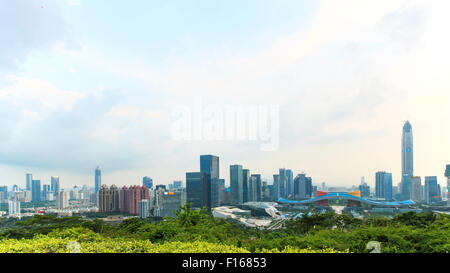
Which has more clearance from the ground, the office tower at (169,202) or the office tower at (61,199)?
the office tower at (61,199)

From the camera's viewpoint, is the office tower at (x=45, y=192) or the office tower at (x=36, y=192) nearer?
the office tower at (x=36, y=192)

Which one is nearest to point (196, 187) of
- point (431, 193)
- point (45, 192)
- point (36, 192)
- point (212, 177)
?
point (212, 177)

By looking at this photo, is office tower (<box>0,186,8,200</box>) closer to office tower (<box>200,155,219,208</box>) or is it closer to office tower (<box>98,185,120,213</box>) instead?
office tower (<box>98,185,120,213</box>)

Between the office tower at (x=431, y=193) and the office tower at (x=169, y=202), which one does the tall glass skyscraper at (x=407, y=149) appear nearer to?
the office tower at (x=431, y=193)

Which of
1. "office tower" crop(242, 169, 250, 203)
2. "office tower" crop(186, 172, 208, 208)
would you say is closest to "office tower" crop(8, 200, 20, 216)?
"office tower" crop(186, 172, 208, 208)

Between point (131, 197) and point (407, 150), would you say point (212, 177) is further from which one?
point (407, 150)

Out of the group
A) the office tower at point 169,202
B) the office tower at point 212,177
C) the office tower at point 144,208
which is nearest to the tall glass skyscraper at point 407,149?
the office tower at point 212,177

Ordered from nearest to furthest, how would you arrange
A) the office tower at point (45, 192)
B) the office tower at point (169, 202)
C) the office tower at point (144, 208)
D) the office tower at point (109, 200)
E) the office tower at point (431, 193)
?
the office tower at point (431, 193) → the office tower at point (45, 192) → the office tower at point (109, 200) → the office tower at point (144, 208) → the office tower at point (169, 202)
